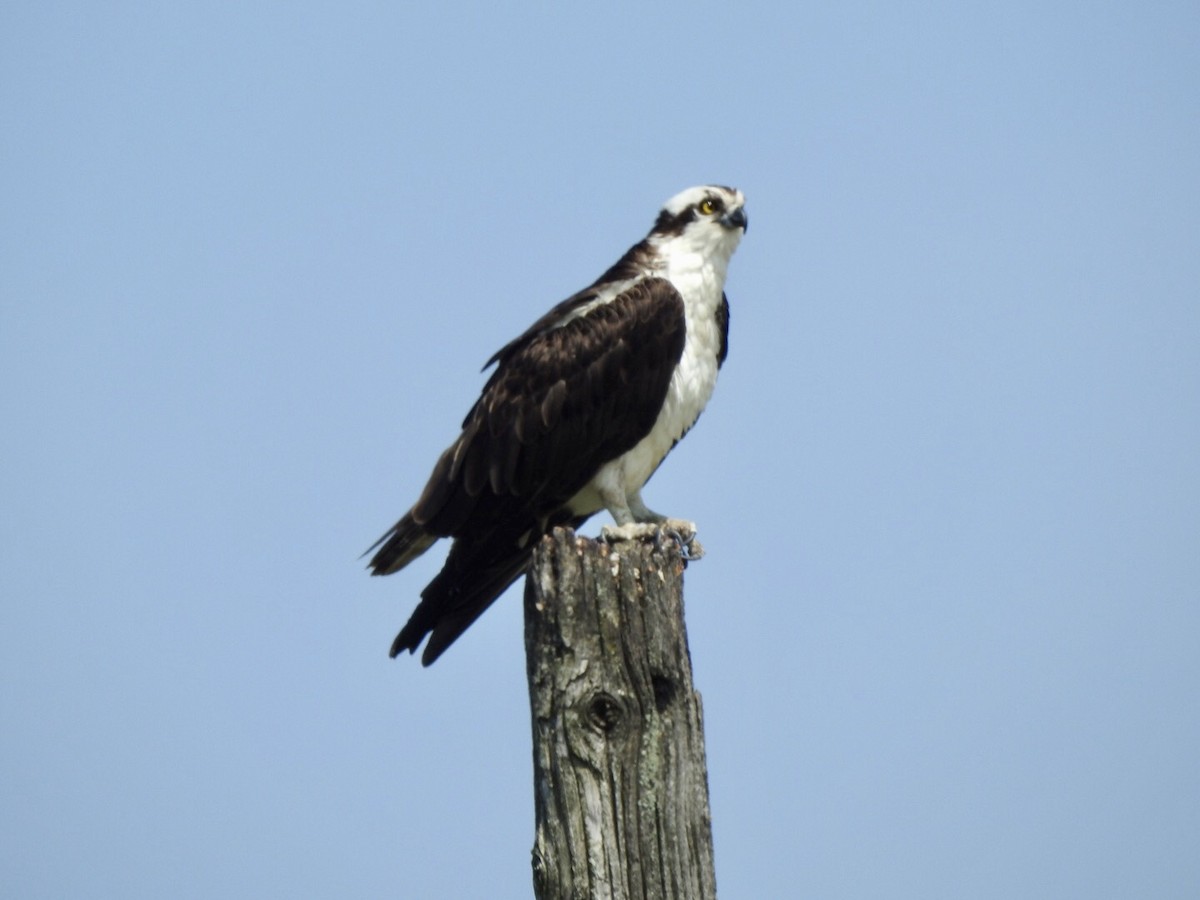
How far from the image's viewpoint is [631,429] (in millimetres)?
7461

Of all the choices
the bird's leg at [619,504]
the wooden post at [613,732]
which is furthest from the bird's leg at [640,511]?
the wooden post at [613,732]

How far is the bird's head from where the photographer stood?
26.7 feet

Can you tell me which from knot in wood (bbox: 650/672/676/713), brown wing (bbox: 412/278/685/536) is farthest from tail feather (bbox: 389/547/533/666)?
knot in wood (bbox: 650/672/676/713)

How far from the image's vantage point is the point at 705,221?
8.18 meters

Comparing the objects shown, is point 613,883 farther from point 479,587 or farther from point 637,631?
point 479,587

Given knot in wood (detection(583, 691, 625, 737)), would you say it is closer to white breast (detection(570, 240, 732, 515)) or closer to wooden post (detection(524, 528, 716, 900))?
wooden post (detection(524, 528, 716, 900))

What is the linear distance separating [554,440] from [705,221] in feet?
5.25

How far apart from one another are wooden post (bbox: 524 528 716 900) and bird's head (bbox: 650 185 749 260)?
3801mm

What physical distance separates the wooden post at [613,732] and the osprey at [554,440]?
265cm

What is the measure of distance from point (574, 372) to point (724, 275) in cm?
123

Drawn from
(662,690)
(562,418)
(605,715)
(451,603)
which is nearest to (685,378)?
(562,418)

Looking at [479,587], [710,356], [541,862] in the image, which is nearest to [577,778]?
[541,862]

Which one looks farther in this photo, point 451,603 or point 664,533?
point 451,603

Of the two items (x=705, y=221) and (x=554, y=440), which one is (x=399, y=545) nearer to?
(x=554, y=440)
